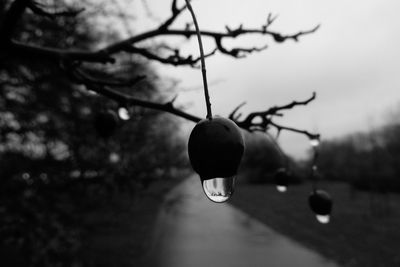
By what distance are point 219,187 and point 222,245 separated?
9671 millimetres

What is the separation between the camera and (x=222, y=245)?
1015 cm

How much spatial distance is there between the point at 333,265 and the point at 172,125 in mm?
4967

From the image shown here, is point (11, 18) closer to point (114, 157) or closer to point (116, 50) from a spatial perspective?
point (116, 50)

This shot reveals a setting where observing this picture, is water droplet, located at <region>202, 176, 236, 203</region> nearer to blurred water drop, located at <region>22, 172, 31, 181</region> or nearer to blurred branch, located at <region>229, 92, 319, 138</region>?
blurred branch, located at <region>229, 92, 319, 138</region>

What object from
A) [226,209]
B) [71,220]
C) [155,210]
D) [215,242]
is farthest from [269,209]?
[71,220]

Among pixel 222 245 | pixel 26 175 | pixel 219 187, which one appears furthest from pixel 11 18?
pixel 222 245

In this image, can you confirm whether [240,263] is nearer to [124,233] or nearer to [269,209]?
[124,233]

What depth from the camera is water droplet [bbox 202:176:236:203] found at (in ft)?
3.32

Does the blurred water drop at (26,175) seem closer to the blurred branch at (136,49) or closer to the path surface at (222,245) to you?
the path surface at (222,245)

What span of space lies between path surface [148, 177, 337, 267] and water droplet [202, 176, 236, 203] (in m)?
5.56

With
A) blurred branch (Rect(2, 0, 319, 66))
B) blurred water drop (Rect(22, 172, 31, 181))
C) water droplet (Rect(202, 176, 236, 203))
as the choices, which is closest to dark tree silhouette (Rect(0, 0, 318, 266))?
blurred water drop (Rect(22, 172, 31, 181))

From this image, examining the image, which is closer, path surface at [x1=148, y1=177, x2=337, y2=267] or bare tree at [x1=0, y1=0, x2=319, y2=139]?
bare tree at [x1=0, y1=0, x2=319, y2=139]

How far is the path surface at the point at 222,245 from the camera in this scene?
27.3ft

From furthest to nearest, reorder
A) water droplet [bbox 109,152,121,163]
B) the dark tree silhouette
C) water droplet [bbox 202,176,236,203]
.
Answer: water droplet [bbox 109,152,121,163]
the dark tree silhouette
water droplet [bbox 202,176,236,203]
